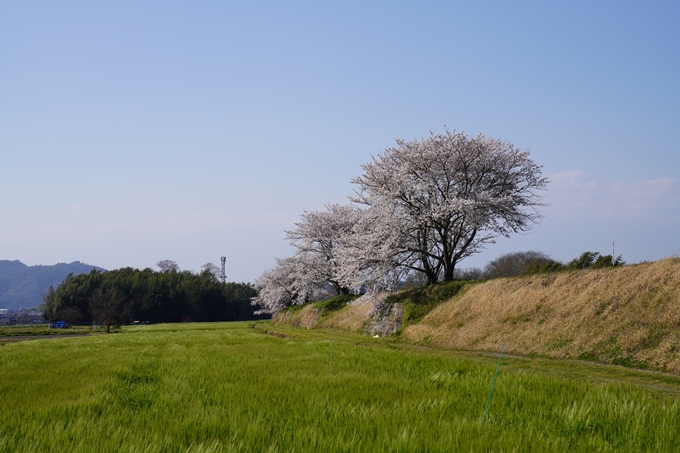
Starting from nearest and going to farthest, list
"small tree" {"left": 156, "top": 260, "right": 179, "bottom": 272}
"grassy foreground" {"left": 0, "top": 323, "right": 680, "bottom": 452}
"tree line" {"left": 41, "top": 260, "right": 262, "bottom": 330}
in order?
"grassy foreground" {"left": 0, "top": 323, "right": 680, "bottom": 452}
"tree line" {"left": 41, "top": 260, "right": 262, "bottom": 330}
"small tree" {"left": 156, "top": 260, "right": 179, "bottom": 272}

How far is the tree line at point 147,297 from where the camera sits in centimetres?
9269

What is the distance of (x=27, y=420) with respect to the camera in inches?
174

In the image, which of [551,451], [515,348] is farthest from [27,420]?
[515,348]

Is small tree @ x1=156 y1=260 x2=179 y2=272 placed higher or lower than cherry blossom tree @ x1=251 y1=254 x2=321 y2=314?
higher

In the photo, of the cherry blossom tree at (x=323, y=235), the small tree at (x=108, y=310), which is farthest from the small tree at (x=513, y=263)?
the small tree at (x=108, y=310)

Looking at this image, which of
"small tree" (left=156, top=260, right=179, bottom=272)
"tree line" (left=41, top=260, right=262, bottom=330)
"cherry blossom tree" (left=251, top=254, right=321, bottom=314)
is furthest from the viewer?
"small tree" (left=156, top=260, right=179, bottom=272)

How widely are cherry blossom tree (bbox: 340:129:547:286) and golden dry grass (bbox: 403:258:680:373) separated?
5.77m

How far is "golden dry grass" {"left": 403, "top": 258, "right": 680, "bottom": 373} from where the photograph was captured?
46.0 feet

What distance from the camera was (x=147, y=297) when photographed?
10019 cm

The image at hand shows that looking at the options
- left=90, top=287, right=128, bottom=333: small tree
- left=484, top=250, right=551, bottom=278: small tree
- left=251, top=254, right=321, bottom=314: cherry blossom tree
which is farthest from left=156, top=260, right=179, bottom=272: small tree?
left=484, top=250, right=551, bottom=278: small tree

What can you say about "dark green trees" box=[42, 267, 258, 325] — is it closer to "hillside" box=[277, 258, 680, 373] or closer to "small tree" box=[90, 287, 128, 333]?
"small tree" box=[90, 287, 128, 333]

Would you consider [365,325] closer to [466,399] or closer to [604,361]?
[604,361]

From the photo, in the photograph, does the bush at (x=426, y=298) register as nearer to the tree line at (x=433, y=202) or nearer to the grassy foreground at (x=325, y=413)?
the tree line at (x=433, y=202)

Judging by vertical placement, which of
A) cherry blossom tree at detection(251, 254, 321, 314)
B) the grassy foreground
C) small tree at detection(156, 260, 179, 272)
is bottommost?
the grassy foreground
